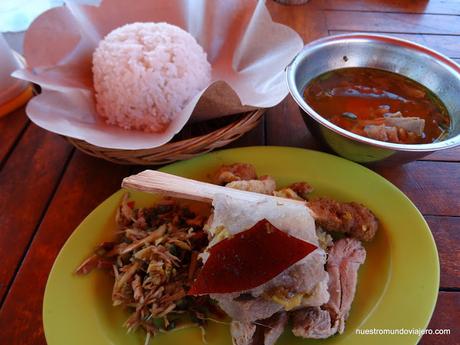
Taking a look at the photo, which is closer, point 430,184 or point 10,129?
point 430,184

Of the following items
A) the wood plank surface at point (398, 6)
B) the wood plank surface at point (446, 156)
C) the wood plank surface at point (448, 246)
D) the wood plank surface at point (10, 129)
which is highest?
the wood plank surface at point (398, 6)

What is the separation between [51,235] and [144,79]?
61cm

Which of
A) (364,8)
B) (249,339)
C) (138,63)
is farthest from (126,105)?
(364,8)

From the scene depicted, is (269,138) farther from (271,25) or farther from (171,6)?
(171,6)

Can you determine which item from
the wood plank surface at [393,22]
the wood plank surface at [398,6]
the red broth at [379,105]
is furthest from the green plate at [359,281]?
the wood plank surface at [398,6]

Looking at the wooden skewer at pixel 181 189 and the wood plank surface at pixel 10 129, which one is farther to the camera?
the wood plank surface at pixel 10 129

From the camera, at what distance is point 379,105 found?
1222 mm

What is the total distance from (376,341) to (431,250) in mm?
264

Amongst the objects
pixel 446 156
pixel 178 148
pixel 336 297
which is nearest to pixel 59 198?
pixel 178 148

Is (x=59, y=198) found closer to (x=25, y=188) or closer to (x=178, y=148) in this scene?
(x=25, y=188)

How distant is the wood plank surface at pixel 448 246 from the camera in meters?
0.92

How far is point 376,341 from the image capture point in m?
0.75

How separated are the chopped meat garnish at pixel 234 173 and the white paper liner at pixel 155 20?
0.64 ft

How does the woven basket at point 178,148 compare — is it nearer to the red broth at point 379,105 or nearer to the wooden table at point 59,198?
the wooden table at point 59,198
